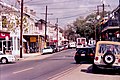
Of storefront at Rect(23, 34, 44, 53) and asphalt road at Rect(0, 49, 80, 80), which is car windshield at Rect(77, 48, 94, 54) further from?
storefront at Rect(23, 34, 44, 53)

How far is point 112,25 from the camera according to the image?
59875 mm

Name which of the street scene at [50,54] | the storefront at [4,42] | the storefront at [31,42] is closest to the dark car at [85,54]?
the street scene at [50,54]

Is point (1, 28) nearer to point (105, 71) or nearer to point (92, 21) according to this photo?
point (105, 71)

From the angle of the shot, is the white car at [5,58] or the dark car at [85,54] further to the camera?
the white car at [5,58]

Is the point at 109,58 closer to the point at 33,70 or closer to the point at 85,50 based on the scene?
the point at 33,70

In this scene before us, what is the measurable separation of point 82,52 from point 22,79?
48.3 ft

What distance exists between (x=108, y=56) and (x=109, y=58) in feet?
0.42

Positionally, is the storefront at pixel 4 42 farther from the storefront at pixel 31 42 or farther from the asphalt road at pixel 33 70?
the asphalt road at pixel 33 70

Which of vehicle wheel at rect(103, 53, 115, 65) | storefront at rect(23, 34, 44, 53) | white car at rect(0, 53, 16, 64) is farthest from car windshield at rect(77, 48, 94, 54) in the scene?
storefront at rect(23, 34, 44, 53)

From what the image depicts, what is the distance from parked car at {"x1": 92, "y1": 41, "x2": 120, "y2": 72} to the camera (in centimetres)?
2131

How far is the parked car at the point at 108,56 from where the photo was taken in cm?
2131

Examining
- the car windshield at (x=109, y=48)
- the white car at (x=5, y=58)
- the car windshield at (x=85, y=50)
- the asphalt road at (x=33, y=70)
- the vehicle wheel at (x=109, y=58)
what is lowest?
the asphalt road at (x=33, y=70)

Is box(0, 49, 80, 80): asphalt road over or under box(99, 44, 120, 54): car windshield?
under

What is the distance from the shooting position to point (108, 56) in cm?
2114
